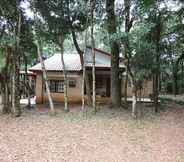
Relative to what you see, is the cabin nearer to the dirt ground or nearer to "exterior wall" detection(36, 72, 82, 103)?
"exterior wall" detection(36, 72, 82, 103)

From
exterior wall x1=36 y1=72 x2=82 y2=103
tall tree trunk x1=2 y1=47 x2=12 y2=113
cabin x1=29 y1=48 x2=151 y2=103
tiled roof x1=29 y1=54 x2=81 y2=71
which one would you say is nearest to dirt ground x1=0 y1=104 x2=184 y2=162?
tall tree trunk x1=2 y1=47 x2=12 y2=113

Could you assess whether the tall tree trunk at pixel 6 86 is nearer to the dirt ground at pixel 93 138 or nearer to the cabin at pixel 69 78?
the dirt ground at pixel 93 138

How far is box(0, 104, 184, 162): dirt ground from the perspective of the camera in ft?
24.9

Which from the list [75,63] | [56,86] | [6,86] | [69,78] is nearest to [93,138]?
[6,86]

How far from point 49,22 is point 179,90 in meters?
20.9

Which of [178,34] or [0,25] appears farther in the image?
[178,34]

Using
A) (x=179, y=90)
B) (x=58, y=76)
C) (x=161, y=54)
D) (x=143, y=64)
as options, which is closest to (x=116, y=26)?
(x=143, y=64)

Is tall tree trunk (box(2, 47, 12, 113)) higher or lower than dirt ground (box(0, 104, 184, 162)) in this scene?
higher

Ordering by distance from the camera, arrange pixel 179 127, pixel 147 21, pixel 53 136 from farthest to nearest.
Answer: pixel 147 21 → pixel 179 127 → pixel 53 136

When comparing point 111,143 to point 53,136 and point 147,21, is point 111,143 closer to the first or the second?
point 53,136

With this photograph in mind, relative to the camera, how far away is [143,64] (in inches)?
527

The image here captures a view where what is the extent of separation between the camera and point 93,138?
9.51m

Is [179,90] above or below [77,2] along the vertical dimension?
below

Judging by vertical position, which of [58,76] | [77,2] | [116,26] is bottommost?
[58,76]
